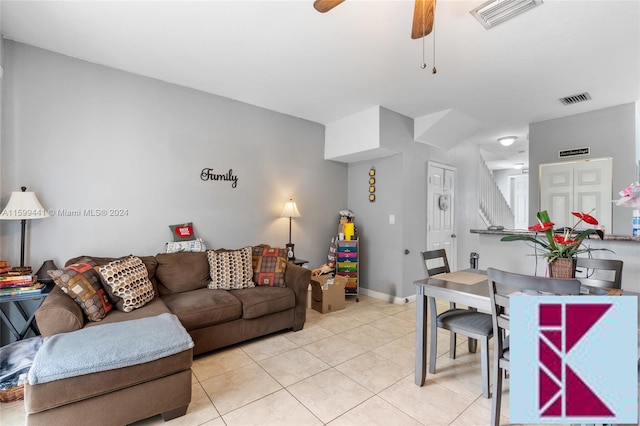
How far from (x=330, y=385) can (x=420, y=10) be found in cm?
245

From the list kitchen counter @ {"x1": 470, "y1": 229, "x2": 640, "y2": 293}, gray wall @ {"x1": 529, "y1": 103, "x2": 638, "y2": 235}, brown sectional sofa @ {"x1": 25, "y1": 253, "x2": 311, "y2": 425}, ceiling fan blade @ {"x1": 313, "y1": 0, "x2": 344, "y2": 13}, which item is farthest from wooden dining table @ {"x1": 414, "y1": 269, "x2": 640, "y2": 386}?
gray wall @ {"x1": 529, "y1": 103, "x2": 638, "y2": 235}

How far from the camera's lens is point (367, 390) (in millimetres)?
2098

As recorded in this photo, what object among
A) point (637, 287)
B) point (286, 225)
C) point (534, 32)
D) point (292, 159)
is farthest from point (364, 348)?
point (534, 32)

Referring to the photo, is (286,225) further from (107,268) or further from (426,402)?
(426,402)

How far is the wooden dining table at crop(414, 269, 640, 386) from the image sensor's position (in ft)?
6.23

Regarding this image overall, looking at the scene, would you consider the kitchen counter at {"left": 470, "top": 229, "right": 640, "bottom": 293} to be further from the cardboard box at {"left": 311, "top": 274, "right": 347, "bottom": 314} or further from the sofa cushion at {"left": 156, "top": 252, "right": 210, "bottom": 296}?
the sofa cushion at {"left": 156, "top": 252, "right": 210, "bottom": 296}

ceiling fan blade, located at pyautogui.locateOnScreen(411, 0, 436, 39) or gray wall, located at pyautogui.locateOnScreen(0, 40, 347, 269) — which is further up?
ceiling fan blade, located at pyautogui.locateOnScreen(411, 0, 436, 39)

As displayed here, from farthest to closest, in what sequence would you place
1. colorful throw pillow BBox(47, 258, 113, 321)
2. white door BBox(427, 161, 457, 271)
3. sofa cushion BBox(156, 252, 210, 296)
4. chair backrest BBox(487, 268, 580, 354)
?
white door BBox(427, 161, 457, 271), sofa cushion BBox(156, 252, 210, 296), colorful throw pillow BBox(47, 258, 113, 321), chair backrest BBox(487, 268, 580, 354)

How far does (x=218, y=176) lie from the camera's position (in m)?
3.59

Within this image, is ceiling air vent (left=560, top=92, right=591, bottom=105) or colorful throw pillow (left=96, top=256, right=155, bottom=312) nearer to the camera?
colorful throw pillow (left=96, top=256, right=155, bottom=312)

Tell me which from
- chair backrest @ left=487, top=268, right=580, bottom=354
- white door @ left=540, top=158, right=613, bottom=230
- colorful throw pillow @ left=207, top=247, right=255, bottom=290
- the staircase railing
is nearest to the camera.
→ chair backrest @ left=487, top=268, right=580, bottom=354

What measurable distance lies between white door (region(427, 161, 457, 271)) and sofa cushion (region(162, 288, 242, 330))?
3.12 metres

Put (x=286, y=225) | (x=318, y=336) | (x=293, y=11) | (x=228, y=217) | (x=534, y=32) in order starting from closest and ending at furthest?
(x=293, y=11)
(x=534, y=32)
(x=318, y=336)
(x=228, y=217)
(x=286, y=225)

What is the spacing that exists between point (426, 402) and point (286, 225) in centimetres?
276
